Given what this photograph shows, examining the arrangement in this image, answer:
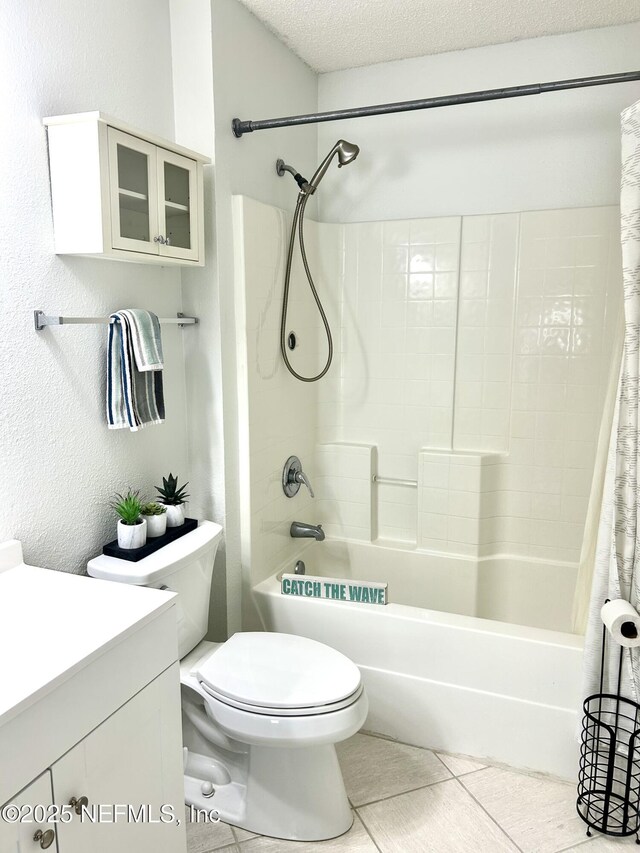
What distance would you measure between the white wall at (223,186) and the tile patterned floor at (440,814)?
670mm

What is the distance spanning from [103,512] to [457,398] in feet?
4.93

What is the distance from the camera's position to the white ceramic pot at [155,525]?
6.16ft

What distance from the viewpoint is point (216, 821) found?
6.06 feet

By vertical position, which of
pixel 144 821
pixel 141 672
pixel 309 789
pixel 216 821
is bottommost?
pixel 216 821

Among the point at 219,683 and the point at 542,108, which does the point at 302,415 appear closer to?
the point at 219,683

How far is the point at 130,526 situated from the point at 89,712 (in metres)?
0.65

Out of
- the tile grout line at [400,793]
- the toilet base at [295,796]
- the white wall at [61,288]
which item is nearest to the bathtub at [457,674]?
the tile grout line at [400,793]

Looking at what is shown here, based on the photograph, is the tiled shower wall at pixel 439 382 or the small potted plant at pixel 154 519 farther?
the tiled shower wall at pixel 439 382

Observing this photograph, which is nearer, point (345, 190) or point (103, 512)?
point (103, 512)

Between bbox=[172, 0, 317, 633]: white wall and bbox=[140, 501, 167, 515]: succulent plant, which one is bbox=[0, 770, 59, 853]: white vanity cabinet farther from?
bbox=[172, 0, 317, 633]: white wall

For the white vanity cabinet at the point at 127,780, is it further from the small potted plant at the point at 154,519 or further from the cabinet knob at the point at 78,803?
the small potted plant at the point at 154,519

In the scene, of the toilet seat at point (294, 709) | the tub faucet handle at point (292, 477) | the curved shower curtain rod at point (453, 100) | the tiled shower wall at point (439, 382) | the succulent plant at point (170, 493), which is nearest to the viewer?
the toilet seat at point (294, 709)

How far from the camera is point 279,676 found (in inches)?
69.8

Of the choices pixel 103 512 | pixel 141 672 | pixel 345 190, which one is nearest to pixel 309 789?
pixel 141 672
